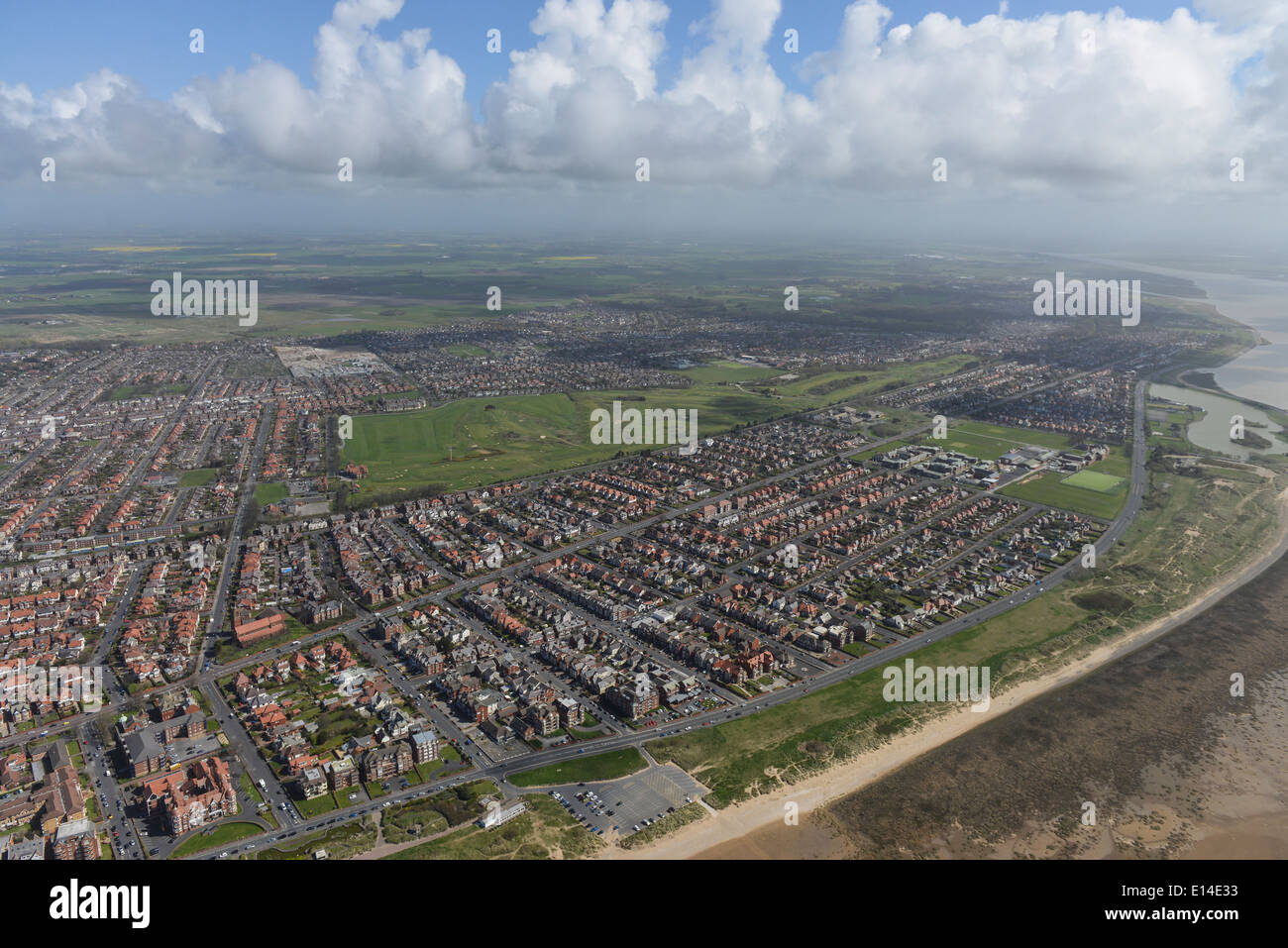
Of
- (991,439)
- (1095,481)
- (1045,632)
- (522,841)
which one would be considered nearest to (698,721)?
(522,841)

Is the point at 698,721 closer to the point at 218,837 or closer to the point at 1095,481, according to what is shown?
the point at 218,837

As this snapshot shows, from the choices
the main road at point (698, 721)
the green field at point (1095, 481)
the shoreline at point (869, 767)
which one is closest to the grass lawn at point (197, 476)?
the main road at point (698, 721)

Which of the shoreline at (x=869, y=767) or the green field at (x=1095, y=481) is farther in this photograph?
the green field at (x=1095, y=481)

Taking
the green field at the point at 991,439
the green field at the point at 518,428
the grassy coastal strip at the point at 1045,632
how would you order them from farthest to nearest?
1. the green field at the point at 991,439
2. the green field at the point at 518,428
3. the grassy coastal strip at the point at 1045,632

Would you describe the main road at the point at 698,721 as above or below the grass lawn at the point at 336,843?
above

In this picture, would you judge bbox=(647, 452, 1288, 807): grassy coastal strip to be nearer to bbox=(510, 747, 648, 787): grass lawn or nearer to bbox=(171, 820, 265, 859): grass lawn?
bbox=(510, 747, 648, 787): grass lawn

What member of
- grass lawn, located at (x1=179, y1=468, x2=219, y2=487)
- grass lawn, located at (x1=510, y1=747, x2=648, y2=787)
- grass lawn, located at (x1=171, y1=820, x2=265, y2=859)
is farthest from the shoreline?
grass lawn, located at (x1=179, y1=468, x2=219, y2=487)

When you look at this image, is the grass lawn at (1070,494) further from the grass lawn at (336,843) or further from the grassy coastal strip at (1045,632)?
the grass lawn at (336,843)
